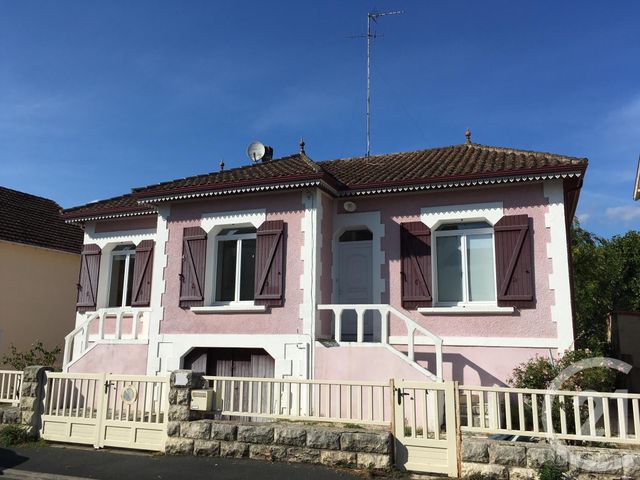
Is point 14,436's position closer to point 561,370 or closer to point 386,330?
point 386,330

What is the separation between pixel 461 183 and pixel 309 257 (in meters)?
3.20

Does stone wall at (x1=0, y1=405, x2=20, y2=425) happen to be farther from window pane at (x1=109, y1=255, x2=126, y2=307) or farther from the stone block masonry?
window pane at (x1=109, y1=255, x2=126, y2=307)

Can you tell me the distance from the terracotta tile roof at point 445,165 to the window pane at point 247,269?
7.95 ft

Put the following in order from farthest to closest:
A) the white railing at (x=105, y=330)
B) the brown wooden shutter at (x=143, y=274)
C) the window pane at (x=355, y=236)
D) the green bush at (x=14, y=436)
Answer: the brown wooden shutter at (x=143, y=274) → the white railing at (x=105, y=330) → the window pane at (x=355, y=236) → the green bush at (x=14, y=436)

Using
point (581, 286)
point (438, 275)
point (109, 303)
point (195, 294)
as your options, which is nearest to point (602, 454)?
point (438, 275)

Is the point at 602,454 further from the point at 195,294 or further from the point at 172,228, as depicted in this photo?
the point at 172,228

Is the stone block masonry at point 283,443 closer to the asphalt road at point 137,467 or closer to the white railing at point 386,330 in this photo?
the asphalt road at point 137,467

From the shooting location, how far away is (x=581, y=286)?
84.3ft

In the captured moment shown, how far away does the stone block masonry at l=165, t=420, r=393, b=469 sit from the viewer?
22.5ft

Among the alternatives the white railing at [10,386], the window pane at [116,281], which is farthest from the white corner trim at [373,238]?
the window pane at [116,281]

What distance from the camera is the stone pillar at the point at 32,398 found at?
29.5ft

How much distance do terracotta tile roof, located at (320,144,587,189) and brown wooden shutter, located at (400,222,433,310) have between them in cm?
99

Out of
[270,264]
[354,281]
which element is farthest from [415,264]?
[270,264]

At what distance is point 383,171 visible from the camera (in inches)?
478
